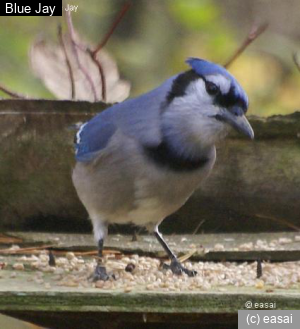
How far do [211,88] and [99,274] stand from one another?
Result: 76cm

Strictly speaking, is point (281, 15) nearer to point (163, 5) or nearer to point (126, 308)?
point (163, 5)

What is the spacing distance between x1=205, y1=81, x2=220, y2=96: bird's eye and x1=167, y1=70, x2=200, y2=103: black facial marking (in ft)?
0.20

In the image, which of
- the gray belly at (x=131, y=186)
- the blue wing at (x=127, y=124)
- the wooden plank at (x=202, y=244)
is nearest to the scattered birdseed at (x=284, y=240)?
the wooden plank at (x=202, y=244)

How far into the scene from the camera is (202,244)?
357 centimetres

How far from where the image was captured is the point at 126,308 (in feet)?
8.47

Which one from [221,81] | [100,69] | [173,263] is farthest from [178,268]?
[100,69]

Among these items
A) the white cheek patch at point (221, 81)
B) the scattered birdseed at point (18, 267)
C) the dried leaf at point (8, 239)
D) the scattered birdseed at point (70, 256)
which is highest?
the white cheek patch at point (221, 81)

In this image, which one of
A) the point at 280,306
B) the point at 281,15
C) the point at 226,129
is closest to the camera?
the point at 280,306

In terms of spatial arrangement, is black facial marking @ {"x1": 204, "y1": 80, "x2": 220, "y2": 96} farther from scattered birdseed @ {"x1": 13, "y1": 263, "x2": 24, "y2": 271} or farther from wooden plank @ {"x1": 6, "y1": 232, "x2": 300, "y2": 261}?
scattered birdseed @ {"x1": 13, "y1": 263, "x2": 24, "y2": 271}

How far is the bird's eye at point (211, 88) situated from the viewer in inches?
125

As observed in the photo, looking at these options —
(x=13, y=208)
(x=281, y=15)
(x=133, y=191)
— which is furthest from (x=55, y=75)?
(x=281, y=15)

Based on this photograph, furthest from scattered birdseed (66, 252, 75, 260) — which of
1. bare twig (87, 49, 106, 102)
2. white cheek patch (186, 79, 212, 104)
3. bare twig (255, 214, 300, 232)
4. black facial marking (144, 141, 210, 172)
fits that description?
bare twig (87, 49, 106, 102)

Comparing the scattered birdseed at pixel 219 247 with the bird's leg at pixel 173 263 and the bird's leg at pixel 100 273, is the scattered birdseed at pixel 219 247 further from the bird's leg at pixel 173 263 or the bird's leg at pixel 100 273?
the bird's leg at pixel 100 273

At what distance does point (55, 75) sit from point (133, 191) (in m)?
0.97
